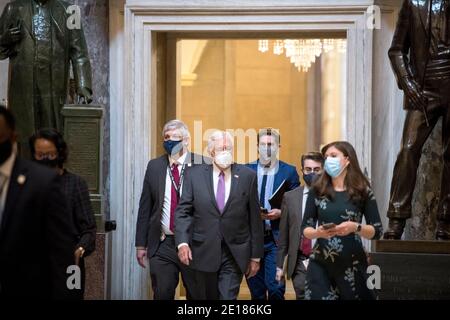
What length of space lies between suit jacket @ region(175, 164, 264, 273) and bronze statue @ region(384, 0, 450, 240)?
1.11 metres

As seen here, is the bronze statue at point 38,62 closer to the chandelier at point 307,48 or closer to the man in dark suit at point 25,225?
the man in dark suit at point 25,225

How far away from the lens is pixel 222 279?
360 inches

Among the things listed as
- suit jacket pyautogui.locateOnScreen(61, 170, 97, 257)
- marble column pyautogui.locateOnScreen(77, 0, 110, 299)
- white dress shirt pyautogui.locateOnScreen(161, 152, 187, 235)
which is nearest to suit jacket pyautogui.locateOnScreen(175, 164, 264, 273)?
white dress shirt pyautogui.locateOnScreen(161, 152, 187, 235)

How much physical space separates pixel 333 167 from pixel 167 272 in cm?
212

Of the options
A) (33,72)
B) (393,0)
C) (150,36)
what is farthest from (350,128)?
(33,72)

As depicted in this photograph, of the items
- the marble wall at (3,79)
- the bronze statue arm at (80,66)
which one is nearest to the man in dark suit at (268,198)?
the bronze statue arm at (80,66)

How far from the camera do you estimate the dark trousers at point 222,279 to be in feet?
29.9

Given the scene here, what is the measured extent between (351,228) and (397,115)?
4.07 metres

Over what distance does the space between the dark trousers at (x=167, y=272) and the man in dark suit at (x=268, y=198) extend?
2.63ft

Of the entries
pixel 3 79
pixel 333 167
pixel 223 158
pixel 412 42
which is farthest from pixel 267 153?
pixel 3 79

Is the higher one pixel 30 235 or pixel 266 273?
pixel 30 235

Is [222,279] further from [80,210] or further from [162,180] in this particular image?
[80,210]

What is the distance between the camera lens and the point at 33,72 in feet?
33.7
